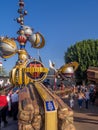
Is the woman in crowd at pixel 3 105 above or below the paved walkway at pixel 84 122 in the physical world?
above

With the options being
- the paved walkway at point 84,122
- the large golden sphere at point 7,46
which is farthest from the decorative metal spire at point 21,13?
the paved walkway at point 84,122

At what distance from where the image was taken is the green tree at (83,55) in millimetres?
50062

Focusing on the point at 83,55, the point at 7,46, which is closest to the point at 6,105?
the point at 7,46

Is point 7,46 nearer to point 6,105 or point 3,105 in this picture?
point 6,105

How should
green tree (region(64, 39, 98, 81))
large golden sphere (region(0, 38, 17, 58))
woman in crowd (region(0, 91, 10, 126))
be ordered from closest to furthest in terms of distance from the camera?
woman in crowd (region(0, 91, 10, 126)), large golden sphere (region(0, 38, 17, 58)), green tree (region(64, 39, 98, 81))

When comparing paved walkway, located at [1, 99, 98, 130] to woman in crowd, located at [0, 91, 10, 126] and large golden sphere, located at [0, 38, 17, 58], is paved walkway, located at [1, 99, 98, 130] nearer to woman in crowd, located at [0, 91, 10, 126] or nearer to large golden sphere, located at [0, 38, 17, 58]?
woman in crowd, located at [0, 91, 10, 126]

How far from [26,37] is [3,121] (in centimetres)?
1724

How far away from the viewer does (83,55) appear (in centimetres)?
5131

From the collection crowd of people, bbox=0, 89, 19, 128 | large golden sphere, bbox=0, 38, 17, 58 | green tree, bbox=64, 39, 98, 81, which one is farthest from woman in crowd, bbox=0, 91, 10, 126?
green tree, bbox=64, 39, 98, 81

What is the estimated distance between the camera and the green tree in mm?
50062

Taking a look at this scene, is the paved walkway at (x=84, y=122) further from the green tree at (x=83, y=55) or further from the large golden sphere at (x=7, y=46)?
the green tree at (x=83, y=55)

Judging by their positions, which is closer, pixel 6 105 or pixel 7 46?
pixel 6 105

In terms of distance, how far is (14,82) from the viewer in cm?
2727

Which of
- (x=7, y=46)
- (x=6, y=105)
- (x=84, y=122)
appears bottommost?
(x=84, y=122)
